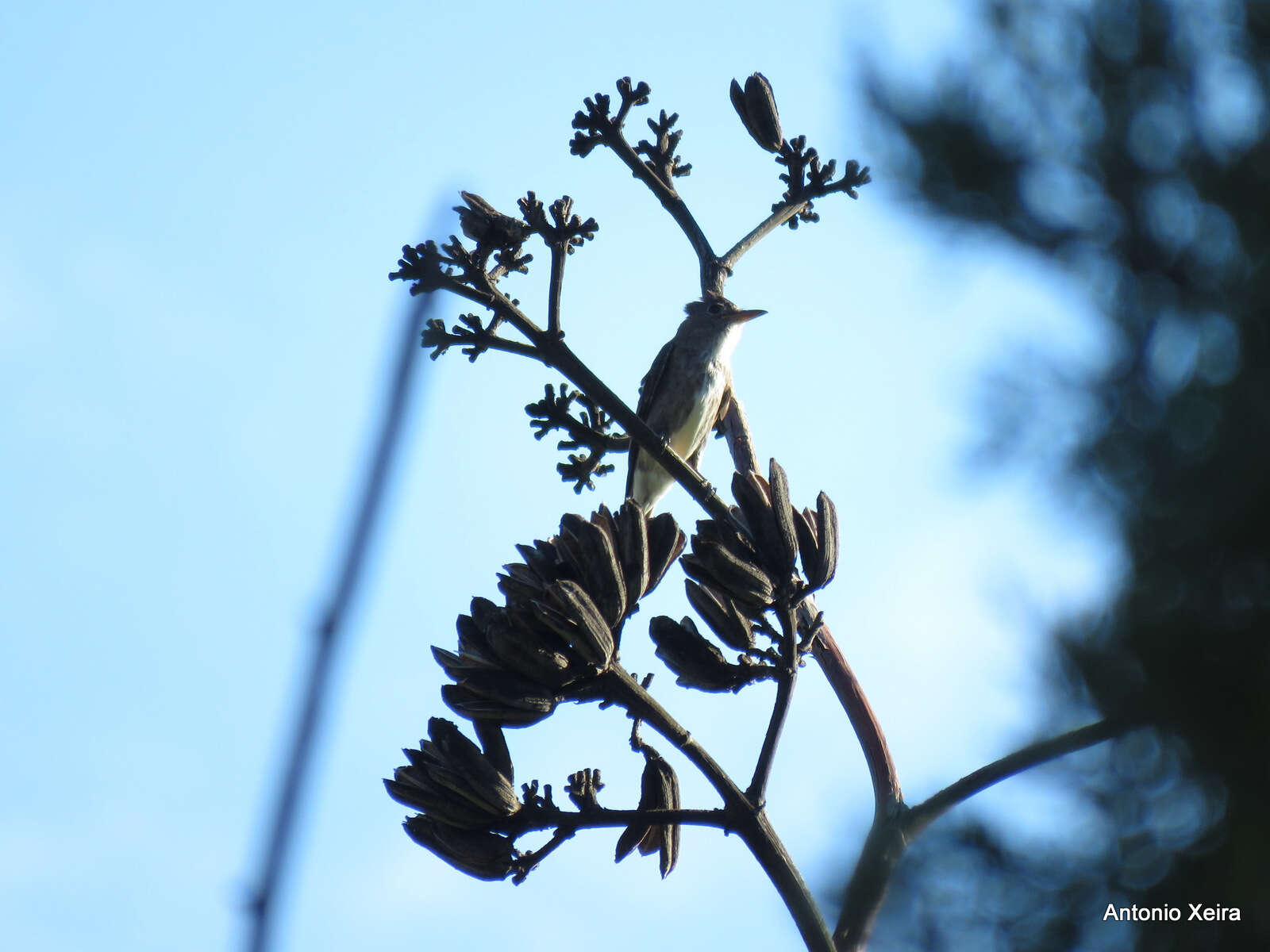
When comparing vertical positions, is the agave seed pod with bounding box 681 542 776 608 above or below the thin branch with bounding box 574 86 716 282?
below

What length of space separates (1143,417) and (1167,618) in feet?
2.03

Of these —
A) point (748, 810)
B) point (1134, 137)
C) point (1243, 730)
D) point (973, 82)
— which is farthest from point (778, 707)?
point (973, 82)

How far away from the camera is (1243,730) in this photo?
5.86ft

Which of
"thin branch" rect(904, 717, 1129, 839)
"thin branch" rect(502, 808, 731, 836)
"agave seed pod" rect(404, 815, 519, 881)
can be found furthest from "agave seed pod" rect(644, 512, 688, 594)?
"thin branch" rect(904, 717, 1129, 839)

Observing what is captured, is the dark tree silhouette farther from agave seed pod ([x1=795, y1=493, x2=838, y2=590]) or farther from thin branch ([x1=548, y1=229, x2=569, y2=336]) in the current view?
thin branch ([x1=548, y1=229, x2=569, y2=336])

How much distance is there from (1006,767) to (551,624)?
100 cm

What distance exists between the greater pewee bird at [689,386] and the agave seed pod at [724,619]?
4404 mm

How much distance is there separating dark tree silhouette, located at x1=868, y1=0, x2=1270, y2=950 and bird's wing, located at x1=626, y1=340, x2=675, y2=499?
459 cm

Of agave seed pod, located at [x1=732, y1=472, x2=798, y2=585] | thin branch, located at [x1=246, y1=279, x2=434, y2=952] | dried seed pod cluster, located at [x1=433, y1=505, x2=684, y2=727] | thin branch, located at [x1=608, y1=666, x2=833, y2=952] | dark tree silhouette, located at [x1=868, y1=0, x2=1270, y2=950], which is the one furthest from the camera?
agave seed pod, located at [x1=732, y1=472, x2=798, y2=585]

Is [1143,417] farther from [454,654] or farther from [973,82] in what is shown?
[973,82]

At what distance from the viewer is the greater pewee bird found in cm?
762

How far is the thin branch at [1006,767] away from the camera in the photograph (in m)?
2.09

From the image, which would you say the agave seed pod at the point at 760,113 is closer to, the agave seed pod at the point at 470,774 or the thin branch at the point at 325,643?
the agave seed pod at the point at 470,774

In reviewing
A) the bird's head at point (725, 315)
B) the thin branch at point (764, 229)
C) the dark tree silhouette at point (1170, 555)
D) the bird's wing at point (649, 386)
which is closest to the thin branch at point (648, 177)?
the thin branch at point (764, 229)
